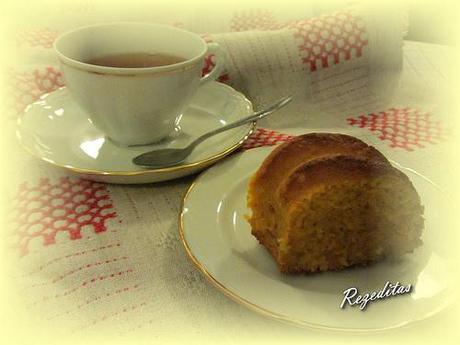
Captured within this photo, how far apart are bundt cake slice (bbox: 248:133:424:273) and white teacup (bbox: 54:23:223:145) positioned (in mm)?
244

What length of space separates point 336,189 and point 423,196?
19 centimetres

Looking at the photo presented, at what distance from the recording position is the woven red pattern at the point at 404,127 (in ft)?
2.98

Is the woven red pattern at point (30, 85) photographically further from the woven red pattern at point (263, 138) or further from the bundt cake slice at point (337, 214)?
the bundt cake slice at point (337, 214)

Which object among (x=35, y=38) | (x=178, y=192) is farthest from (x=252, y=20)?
(x=178, y=192)

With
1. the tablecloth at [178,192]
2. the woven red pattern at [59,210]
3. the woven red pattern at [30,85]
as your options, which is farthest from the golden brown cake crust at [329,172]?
the woven red pattern at [30,85]

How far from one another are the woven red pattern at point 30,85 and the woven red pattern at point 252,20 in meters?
0.45

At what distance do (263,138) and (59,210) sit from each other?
37cm

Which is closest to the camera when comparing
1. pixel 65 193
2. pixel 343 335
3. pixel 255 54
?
pixel 343 335

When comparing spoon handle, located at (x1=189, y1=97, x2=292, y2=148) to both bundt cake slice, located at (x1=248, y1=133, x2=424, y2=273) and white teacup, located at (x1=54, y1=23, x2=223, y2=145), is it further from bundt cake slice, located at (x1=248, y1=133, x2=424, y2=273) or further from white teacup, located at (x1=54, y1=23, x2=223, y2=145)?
bundt cake slice, located at (x1=248, y1=133, x2=424, y2=273)

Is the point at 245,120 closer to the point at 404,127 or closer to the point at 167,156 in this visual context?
the point at 167,156

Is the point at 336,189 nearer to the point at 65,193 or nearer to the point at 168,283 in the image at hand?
the point at 168,283

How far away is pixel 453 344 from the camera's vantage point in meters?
0.54

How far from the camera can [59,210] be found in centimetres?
70

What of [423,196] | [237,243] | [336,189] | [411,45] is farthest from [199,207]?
[411,45]
